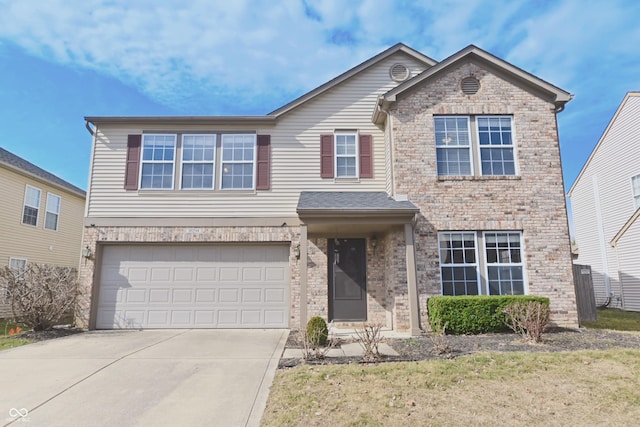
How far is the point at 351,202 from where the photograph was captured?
9539 mm

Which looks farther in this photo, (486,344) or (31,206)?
(31,206)

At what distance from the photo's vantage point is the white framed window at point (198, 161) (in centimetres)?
Result: 1090

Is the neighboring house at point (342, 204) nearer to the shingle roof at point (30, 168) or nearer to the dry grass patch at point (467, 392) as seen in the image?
the dry grass patch at point (467, 392)

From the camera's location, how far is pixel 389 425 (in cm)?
393

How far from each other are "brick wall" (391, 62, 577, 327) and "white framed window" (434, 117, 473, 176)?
19cm

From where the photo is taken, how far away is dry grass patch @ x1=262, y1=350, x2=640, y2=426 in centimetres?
411

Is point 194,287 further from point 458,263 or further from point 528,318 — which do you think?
point 528,318

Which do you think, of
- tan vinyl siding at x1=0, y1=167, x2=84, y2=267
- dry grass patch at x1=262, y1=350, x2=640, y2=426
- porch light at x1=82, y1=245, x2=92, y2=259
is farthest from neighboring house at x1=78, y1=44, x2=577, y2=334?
tan vinyl siding at x1=0, y1=167, x2=84, y2=267

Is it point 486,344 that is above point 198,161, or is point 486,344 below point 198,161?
below

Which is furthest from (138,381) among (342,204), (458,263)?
(458,263)

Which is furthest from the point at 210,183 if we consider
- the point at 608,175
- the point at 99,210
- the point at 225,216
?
the point at 608,175

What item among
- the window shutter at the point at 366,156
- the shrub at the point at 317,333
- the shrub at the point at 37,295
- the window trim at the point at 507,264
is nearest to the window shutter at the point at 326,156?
the window shutter at the point at 366,156

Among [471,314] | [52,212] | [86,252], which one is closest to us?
[471,314]

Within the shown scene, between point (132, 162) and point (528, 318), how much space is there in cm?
1099
